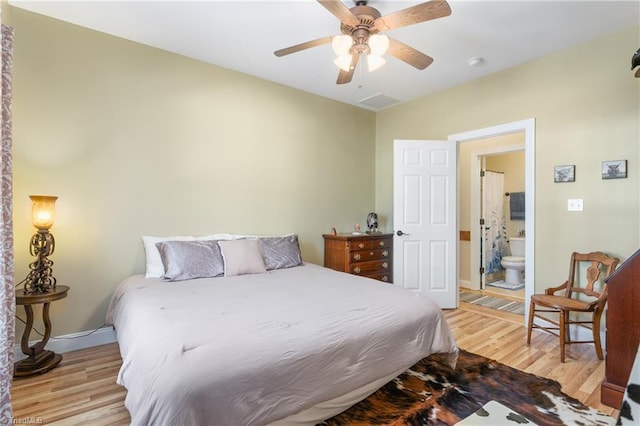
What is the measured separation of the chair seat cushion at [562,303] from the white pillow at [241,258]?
97.4 inches

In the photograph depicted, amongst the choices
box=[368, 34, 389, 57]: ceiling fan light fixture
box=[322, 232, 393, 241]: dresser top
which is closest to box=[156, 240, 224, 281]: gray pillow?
box=[322, 232, 393, 241]: dresser top

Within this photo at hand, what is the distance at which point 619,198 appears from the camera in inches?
102

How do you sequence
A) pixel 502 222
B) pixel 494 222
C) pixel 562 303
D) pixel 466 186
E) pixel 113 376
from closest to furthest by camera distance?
pixel 113 376, pixel 562 303, pixel 466 186, pixel 494 222, pixel 502 222

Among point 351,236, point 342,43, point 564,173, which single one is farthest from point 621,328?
point 342,43

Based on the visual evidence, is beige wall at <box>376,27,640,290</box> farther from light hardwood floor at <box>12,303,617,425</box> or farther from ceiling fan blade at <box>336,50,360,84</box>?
ceiling fan blade at <box>336,50,360,84</box>

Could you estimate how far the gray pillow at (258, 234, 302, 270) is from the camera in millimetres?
3031

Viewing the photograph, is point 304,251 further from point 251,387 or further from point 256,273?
point 251,387

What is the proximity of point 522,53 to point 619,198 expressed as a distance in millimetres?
1606

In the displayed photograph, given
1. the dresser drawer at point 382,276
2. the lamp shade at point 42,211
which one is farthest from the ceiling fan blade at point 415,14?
the dresser drawer at point 382,276

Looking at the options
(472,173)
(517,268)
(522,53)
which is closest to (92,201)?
(522,53)

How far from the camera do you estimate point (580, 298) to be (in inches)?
110

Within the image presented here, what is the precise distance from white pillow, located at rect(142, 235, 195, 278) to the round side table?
1.88 feet

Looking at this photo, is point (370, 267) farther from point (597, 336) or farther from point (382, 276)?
point (597, 336)

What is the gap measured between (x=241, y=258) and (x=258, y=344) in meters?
1.48
